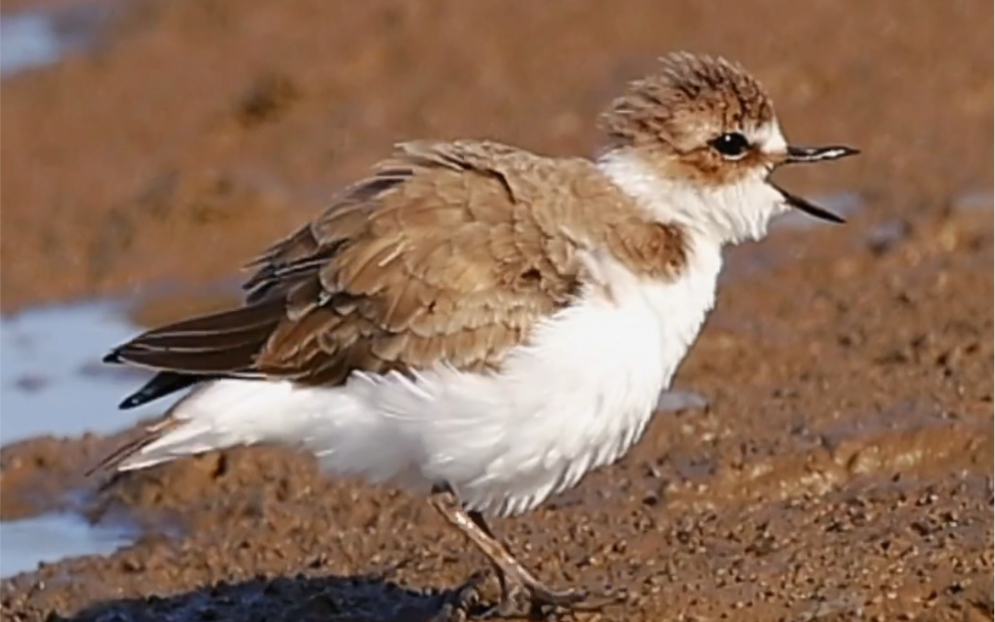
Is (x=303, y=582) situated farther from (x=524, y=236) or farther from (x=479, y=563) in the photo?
(x=524, y=236)

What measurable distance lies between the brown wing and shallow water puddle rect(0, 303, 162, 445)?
302cm

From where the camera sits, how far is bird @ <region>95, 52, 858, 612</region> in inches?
301

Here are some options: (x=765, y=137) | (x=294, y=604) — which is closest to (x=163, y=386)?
(x=294, y=604)

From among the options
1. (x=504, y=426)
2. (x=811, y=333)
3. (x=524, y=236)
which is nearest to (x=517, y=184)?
(x=524, y=236)

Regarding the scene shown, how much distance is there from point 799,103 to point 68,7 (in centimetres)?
519

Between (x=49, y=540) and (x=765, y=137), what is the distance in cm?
341

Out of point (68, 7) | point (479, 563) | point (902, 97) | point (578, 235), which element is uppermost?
point (68, 7)

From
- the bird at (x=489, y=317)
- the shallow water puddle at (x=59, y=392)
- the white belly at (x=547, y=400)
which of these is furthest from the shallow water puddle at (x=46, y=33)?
the white belly at (x=547, y=400)

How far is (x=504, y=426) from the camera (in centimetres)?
765

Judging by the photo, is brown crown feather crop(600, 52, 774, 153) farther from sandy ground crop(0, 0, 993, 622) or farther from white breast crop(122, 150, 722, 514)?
sandy ground crop(0, 0, 993, 622)

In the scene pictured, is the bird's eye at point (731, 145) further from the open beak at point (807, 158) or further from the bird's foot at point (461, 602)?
the bird's foot at point (461, 602)

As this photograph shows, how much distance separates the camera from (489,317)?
7715 mm

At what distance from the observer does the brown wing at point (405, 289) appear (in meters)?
7.73

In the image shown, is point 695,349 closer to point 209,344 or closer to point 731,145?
point 731,145
